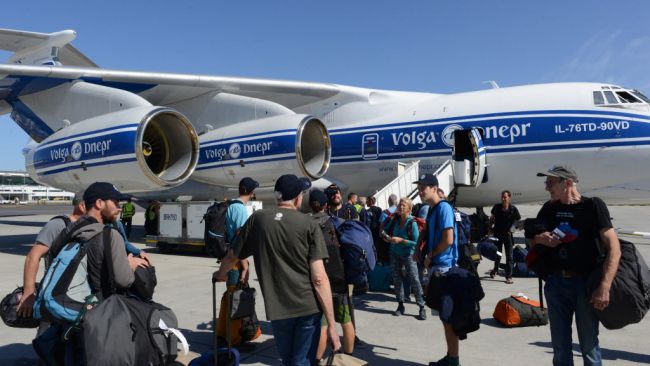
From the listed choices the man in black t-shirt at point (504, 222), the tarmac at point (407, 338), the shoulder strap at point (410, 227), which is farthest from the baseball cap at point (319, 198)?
the man in black t-shirt at point (504, 222)

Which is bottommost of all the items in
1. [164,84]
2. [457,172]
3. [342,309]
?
[342,309]

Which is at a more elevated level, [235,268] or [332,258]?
[332,258]

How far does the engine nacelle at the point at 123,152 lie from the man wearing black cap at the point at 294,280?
23.2 feet

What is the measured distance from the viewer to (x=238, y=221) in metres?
4.53

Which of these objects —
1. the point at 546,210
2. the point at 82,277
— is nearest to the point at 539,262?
the point at 546,210

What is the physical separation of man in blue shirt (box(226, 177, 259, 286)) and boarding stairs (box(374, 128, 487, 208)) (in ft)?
16.8

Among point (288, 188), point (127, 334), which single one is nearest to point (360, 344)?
point (288, 188)

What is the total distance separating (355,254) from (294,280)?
A: 3.79 feet

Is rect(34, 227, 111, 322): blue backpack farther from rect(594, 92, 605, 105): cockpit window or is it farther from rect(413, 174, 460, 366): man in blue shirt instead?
rect(594, 92, 605, 105): cockpit window

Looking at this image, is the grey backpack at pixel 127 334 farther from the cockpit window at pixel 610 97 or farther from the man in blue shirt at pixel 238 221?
the cockpit window at pixel 610 97

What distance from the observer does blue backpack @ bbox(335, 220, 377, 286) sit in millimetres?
3859

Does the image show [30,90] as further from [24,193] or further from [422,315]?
[24,193]

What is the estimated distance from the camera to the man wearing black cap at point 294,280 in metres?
2.77

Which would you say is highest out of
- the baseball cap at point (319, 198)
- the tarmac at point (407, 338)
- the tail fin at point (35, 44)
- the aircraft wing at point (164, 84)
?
the tail fin at point (35, 44)
